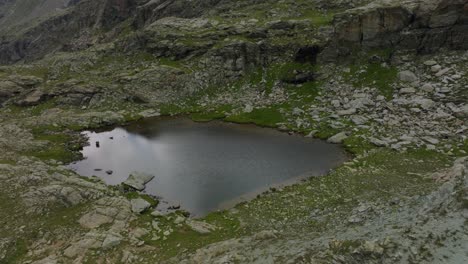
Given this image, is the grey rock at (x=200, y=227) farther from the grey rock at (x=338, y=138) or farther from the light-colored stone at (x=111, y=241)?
the grey rock at (x=338, y=138)

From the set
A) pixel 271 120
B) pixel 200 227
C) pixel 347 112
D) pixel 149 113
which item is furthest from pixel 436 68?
pixel 149 113

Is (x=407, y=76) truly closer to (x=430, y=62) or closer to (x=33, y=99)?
(x=430, y=62)

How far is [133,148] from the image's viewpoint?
5562 centimetres

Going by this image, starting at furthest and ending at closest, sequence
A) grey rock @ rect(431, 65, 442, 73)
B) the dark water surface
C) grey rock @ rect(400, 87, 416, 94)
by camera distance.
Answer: grey rock @ rect(431, 65, 442, 73), grey rock @ rect(400, 87, 416, 94), the dark water surface

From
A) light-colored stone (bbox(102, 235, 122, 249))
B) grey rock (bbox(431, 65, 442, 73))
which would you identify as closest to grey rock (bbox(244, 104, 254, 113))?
grey rock (bbox(431, 65, 442, 73))

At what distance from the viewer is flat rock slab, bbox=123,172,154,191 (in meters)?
40.6

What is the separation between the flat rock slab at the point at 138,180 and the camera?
133ft

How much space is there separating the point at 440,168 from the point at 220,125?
3568 cm

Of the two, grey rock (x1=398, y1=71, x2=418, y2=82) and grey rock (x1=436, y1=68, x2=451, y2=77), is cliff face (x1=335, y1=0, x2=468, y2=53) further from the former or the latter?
grey rock (x1=398, y1=71, x2=418, y2=82)

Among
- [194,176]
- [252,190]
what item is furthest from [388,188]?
[194,176]

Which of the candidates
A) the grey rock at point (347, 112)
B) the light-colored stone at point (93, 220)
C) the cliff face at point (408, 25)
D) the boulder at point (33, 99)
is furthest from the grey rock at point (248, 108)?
the boulder at point (33, 99)

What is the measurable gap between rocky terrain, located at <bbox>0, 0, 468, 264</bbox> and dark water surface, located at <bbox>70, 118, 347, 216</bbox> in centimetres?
240

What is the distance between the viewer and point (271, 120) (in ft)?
203

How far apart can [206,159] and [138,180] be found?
968 cm
